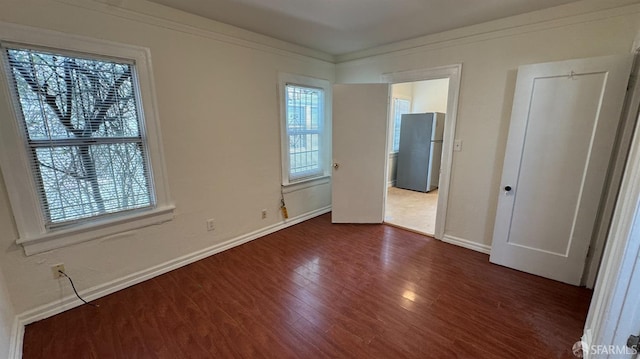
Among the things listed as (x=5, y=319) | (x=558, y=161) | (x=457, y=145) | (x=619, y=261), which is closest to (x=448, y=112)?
(x=457, y=145)

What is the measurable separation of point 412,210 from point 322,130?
2.01m

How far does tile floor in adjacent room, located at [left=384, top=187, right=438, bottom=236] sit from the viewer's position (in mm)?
3578

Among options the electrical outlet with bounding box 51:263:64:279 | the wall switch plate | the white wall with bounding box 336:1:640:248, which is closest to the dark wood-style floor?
the electrical outlet with bounding box 51:263:64:279

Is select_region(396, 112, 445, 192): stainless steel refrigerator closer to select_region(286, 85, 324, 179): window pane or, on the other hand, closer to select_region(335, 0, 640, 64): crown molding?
select_region(335, 0, 640, 64): crown molding

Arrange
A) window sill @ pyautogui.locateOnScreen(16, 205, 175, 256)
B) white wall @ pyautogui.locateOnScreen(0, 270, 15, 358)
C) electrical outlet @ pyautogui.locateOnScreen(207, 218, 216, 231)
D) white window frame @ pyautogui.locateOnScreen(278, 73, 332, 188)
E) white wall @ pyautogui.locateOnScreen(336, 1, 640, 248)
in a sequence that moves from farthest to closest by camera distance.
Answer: white window frame @ pyautogui.locateOnScreen(278, 73, 332, 188)
electrical outlet @ pyautogui.locateOnScreen(207, 218, 216, 231)
white wall @ pyautogui.locateOnScreen(336, 1, 640, 248)
window sill @ pyautogui.locateOnScreen(16, 205, 175, 256)
white wall @ pyautogui.locateOnScreen(0, 270, 15, 358)

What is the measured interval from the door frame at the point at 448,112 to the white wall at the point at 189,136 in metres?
1.36

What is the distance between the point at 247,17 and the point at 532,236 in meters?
3.42

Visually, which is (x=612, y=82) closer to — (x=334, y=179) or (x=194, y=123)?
(x=334, y=179)

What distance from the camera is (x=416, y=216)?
3945 mm

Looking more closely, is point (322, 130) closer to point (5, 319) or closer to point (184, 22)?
point (184, 22)

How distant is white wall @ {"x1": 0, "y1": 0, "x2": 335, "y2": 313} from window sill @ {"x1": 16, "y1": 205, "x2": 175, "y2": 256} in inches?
2.1

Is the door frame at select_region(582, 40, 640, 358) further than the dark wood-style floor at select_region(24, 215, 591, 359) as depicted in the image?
No

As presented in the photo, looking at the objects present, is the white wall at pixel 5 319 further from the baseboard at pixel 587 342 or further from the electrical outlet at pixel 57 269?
the baseboard at pixel 587 342

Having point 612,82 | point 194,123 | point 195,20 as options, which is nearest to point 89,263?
point 194,123
